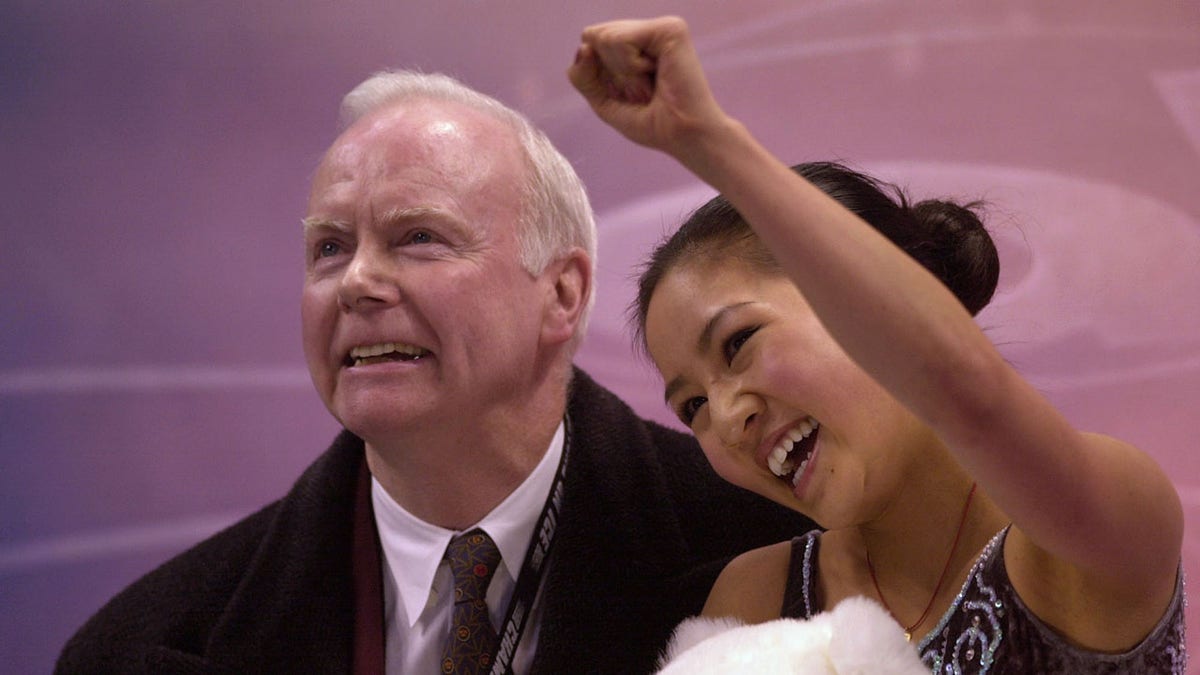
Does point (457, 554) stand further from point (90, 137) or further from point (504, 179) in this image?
point (90, 137)

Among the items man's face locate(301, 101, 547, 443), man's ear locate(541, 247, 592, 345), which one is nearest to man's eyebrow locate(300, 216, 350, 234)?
man's face locate(301, 101, 547, 443)

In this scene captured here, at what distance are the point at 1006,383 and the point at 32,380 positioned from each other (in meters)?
1.82

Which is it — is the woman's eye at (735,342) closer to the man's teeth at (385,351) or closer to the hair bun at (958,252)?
the hair bun at (958,252)

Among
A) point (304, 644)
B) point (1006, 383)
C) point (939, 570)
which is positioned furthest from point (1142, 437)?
point (304, 644)

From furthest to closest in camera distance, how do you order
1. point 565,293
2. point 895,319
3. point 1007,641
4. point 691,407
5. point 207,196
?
point 207,196
point 565,293
point 691,407
point 1007,641
point 895,319

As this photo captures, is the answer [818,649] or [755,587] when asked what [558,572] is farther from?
[818,649]

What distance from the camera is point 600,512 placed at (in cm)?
184

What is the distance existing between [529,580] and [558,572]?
0.07 metres

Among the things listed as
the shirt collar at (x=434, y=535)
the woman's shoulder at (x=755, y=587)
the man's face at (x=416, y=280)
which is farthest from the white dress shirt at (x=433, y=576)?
the woman's shoulder at (x=755, y=587)

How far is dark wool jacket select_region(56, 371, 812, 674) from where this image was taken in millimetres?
1728

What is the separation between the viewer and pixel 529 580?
1812mm

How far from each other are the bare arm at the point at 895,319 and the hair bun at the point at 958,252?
1.37 feet

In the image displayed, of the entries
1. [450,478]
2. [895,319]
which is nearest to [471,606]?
[450,478]

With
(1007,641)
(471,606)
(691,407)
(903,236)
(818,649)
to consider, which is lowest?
(471,606)
